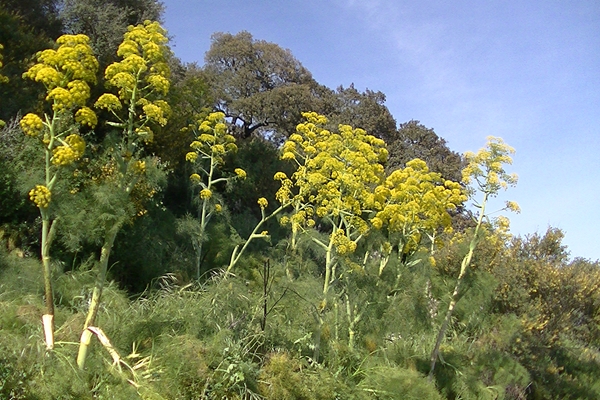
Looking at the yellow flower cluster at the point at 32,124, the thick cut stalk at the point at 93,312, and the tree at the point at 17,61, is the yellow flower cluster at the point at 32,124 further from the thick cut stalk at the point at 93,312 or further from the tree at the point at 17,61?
the tree at the point at 17,61

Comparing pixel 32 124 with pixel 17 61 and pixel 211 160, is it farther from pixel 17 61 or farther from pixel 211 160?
pixel 17 61

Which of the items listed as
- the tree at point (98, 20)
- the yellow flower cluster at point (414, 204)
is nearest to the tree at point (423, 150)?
the tree at point (98, 20)

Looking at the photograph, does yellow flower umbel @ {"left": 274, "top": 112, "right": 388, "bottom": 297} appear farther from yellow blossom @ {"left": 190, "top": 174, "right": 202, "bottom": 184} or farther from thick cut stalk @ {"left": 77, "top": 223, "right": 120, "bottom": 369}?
thick cut stalk @ {"left": 77, "top": 223, "right": 120, "bottom": 369}

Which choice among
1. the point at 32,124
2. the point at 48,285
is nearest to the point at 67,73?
the point at 32,124

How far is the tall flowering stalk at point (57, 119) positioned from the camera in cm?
642

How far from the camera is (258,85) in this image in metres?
28.6

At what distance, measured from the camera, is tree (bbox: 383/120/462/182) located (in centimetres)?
3036

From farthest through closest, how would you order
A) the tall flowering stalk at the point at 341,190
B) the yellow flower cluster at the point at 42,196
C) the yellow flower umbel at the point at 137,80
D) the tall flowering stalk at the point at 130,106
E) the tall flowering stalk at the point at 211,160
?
the tall flowering stalk at the point at 211,160 → the tall flowering stalk at the point at 341,190 → the yellow flower umbel at the point at 137,80 → the tall flowering stalk at the point at 130,106 → the yellow flower cluster at the point at 42,196

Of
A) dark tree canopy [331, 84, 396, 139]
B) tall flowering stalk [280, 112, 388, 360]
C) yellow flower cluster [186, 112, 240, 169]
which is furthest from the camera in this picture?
dark tree canopy [331, 84, 396, 139]

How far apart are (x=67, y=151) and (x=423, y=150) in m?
26.3

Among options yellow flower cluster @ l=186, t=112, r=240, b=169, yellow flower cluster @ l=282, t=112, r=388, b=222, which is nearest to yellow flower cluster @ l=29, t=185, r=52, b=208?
yellow flower cluster @ l=282, t=112, r=388, b=222

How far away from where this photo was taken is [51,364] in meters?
6.41

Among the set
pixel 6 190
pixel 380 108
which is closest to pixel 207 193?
pixel 6 190

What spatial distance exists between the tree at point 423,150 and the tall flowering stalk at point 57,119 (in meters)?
23.7
